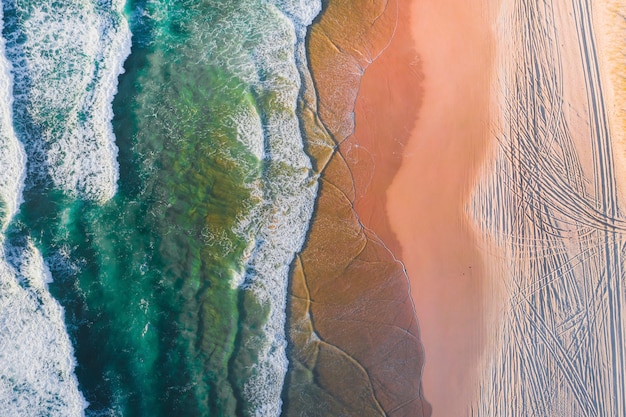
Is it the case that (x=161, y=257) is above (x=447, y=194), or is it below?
below

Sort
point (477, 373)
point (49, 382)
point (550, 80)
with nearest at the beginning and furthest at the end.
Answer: point (49, 382)
point (477, 373)
point (550, 80)

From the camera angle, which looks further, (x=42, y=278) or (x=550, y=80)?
(x=550, y=80)

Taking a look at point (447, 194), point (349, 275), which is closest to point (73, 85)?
point (349, 275)

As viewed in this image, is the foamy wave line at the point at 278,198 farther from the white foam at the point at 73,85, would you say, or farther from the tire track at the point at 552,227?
the tire track at the point at 552,227

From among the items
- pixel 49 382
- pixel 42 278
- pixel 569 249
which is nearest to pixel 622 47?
pixel 569 249

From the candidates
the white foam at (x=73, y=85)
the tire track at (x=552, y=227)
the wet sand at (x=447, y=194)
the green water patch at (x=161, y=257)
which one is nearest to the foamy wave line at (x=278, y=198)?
the green water patch at (x=161, y=257)

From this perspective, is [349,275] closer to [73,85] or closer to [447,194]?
[447,194]

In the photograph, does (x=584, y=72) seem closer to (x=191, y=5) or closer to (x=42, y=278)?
(x=191, y=5)
